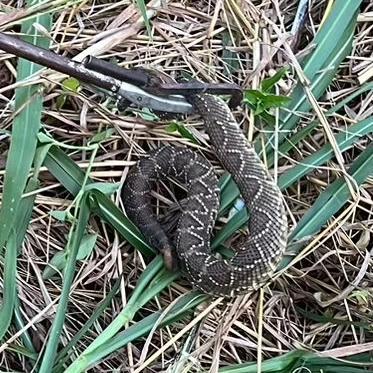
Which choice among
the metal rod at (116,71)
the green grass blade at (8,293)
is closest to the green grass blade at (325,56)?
the metal rod at (116,71)

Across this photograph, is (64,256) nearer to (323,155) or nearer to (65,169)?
(65,169)

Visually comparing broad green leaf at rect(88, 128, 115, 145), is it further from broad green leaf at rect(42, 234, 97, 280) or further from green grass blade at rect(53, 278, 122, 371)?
green grass blade at rect(53, 278, 122, 371)

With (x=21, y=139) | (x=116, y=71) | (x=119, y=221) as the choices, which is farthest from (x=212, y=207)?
(x=21, y=139)

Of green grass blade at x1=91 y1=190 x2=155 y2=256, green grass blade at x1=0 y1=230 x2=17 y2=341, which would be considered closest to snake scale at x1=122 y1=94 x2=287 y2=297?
green grass blade at x1=91 y1=190 x2=155 y2=256

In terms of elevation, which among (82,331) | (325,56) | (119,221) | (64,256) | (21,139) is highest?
(325,56)

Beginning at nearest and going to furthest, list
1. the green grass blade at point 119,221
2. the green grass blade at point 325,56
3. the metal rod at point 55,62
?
the metal rod at point 55,62 < the green grass blade at point 119,221 < the green grass blade at point 325,56

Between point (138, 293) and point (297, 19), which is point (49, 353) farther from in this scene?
point (297, 19)

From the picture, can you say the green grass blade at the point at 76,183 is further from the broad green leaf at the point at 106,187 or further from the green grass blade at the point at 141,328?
the green grass blade at the point at 141,328
